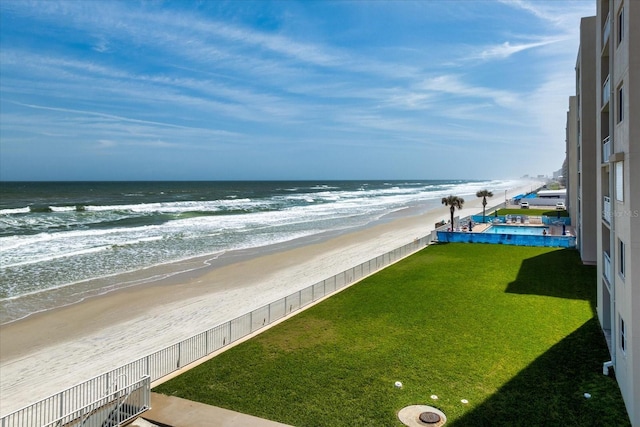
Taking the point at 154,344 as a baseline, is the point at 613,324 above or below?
above

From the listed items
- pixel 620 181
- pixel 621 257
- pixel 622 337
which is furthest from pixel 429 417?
pixel 620 181

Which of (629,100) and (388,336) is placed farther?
(388,336)

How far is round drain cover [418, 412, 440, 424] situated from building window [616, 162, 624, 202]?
751 centimetres

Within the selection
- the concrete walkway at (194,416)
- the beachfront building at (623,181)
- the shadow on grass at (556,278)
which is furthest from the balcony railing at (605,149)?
the concrete walkway at (194,416)

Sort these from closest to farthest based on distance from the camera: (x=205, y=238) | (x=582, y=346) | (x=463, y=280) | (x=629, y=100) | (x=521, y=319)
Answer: (x=629, y=100) < (x=582, y=346) < (x=521, y=319) < (x=463, y=280) < (x=205, y=238)

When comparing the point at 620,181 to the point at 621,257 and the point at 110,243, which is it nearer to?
the point at 621,257

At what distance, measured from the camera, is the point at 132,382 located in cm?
1348

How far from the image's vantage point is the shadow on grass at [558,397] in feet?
37.4

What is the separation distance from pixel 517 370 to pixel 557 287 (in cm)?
1131

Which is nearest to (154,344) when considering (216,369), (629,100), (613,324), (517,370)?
(216,369)

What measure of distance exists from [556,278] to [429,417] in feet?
56.7

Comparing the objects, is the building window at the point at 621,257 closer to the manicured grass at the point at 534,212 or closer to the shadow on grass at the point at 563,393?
the shadow on grass at the point at 563,393

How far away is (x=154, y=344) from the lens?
18.1 meters

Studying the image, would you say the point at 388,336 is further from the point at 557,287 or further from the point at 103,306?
the point at 103,306
